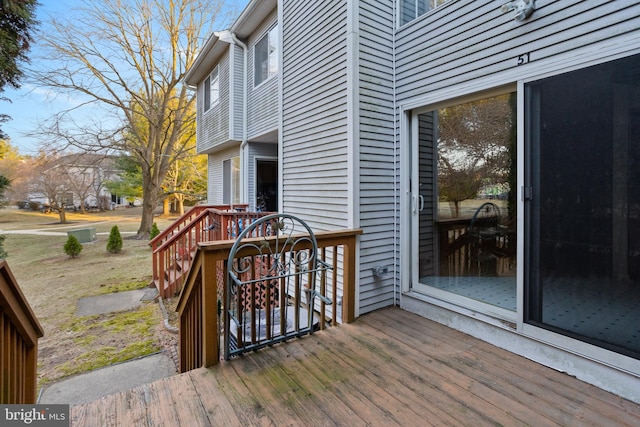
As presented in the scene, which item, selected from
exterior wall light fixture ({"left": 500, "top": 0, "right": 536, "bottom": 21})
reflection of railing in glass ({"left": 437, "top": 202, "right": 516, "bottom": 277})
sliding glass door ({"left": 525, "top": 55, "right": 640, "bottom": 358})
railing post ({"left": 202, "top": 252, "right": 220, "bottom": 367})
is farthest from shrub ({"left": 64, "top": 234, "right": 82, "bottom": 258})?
exterior wall light fixture ({"left": 500, "top": 0, "right": 536, "bottom": 21})

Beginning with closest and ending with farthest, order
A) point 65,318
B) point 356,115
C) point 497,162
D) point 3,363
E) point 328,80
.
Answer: point 3,363, point 497,162, point 356,115, point 328,80, point 65,318

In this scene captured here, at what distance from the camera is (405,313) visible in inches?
133

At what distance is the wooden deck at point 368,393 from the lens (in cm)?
182

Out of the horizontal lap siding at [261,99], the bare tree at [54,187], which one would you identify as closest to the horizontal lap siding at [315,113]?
the horizontal lap siding at [261,99]

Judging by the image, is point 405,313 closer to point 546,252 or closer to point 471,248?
point 471,248

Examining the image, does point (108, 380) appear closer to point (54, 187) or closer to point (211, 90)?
point (211, 90)

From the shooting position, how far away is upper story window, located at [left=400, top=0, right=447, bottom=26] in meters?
3.30

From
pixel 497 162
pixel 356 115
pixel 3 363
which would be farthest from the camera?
pixel 356 115

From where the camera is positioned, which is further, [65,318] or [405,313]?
[65,318]

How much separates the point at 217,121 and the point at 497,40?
7.45m

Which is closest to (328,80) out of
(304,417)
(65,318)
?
(304,417)

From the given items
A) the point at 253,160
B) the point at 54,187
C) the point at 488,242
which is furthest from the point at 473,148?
the point at 54,187

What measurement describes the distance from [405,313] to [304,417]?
185 centimetres

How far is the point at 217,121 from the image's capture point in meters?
8.65
